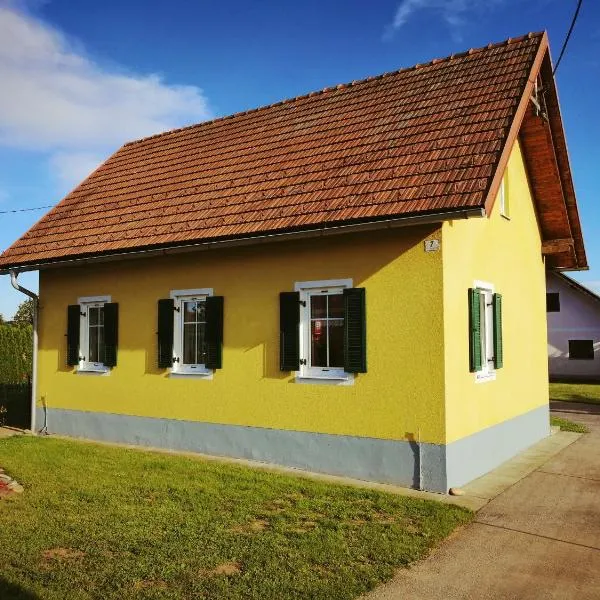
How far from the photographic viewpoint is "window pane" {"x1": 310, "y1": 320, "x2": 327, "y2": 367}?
8500mm

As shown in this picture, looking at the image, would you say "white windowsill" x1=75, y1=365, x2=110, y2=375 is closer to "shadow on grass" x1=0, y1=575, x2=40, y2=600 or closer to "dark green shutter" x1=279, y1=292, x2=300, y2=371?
"dark green shutter" x1=279, y1=292, x2=300, y2=371

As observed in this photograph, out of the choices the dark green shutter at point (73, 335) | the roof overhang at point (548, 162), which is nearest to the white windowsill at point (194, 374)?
the dark green shutter at point (73, 335)

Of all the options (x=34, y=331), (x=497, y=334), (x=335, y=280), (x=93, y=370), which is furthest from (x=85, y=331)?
(x=497, y=334)

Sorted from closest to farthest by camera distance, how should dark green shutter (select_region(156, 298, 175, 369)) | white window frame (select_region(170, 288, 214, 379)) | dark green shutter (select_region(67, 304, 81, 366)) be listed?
white window frame (select_region(170, 288, 214, 379)) < dark green shutter (select_region(156, 298, 175, 369)) < dark green shutter (select_region(67, 304, 81, 366))

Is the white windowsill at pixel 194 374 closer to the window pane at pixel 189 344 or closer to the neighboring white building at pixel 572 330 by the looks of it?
the window pane at pixel 189 344

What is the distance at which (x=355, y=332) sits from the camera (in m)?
8.02

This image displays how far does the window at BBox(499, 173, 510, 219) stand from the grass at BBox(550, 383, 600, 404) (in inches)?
454

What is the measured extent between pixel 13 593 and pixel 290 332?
4951 mm

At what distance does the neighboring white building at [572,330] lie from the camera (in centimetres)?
2970

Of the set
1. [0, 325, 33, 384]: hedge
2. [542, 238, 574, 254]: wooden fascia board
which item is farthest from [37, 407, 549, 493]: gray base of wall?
[0, 325, 33, 384]: hedge

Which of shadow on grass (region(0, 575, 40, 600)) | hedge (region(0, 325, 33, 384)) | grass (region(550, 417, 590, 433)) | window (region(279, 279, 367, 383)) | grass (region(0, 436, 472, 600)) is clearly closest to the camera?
shadow on grass (region(0, 575, 40, 600))

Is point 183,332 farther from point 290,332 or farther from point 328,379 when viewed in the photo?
point 328,379

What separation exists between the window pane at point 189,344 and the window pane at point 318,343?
89.5 inches

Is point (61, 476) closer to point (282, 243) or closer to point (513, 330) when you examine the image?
point (282, 243)
